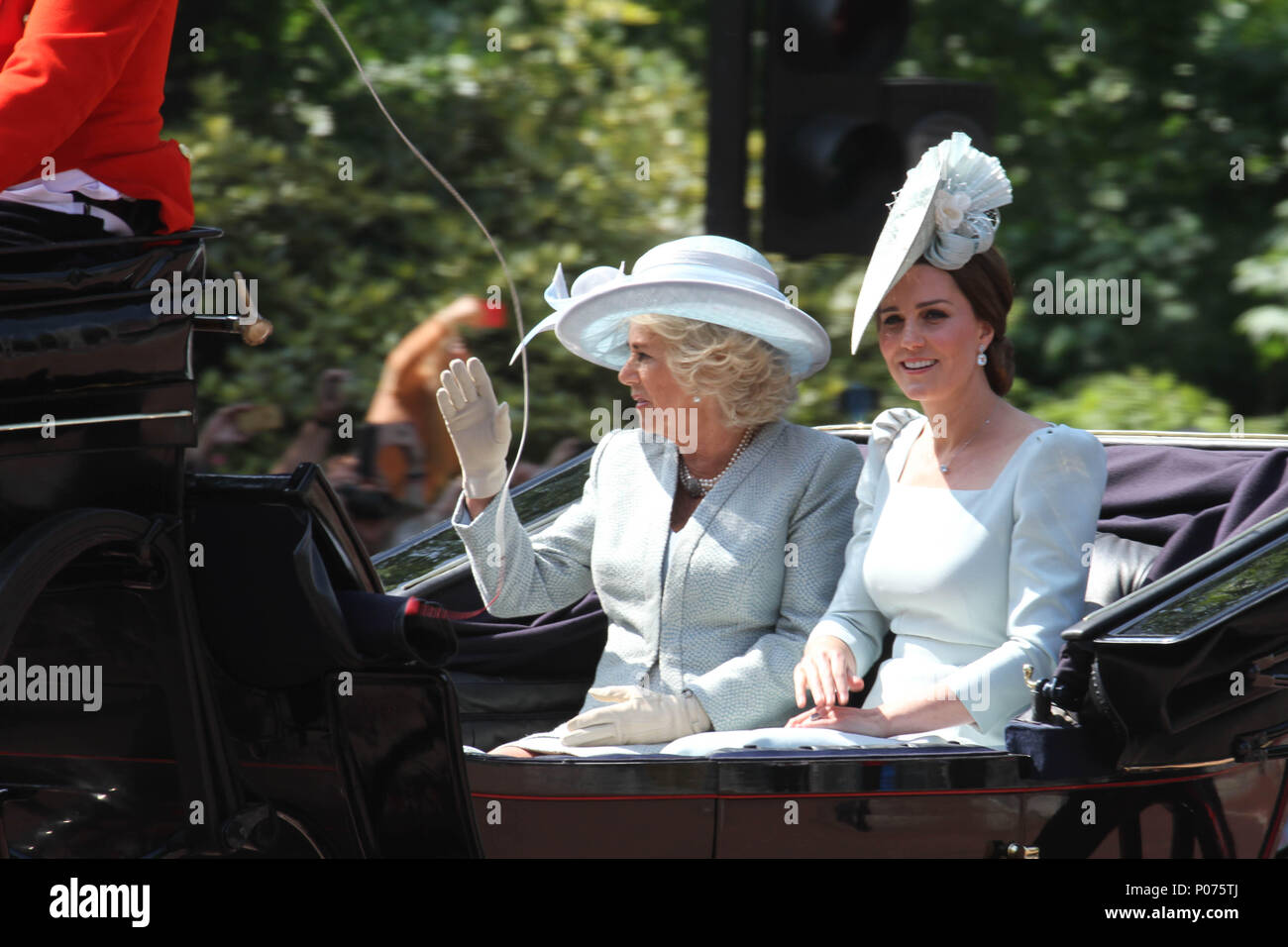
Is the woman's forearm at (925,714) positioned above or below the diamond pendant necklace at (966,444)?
below

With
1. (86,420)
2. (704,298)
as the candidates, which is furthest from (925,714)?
(86,420)

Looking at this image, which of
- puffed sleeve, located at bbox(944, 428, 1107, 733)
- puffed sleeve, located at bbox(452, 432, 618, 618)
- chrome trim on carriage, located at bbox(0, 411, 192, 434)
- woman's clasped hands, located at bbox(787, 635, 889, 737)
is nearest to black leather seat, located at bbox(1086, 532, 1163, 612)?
puffed sleeve, located at bbox(944, 428, 1107, 733)

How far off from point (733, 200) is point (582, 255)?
272 cm

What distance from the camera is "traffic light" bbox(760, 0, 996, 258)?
14.6 feet

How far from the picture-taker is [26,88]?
2293 millimetres

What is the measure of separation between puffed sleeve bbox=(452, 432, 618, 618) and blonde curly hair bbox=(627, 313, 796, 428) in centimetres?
33

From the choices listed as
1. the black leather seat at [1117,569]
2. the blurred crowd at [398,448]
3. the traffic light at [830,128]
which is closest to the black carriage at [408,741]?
the black leather seat at [1117,569]

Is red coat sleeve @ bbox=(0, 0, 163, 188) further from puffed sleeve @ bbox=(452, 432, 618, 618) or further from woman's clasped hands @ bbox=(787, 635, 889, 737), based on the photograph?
woman's clasped hands @ bbox=(787, 635, 889, 737)

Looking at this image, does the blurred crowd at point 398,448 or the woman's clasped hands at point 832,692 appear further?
the blurred crowd at point 398,448

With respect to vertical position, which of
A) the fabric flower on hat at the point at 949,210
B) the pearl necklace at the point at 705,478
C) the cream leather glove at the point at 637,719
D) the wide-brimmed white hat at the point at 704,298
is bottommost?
the cream leather glove at the point at 637,719

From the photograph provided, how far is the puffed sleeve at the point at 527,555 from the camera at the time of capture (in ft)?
10.8

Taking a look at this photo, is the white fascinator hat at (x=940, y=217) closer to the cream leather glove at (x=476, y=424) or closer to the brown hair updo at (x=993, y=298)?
the brown hair updo at (x=993, y=298)

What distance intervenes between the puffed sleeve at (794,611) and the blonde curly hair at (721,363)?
0.17 meters
